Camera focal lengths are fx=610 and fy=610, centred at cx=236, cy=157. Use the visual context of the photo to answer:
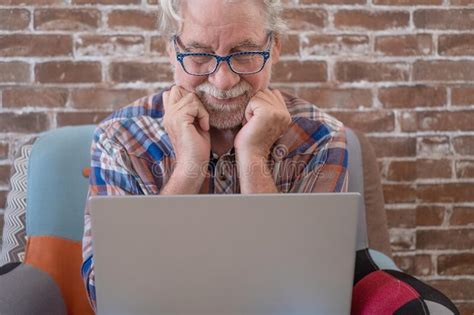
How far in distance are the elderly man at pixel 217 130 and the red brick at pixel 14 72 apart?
0.53 meters

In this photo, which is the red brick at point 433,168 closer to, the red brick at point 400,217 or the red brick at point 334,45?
the red brick at point 400,217

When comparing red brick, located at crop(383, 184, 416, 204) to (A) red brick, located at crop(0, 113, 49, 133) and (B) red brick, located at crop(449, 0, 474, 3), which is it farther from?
(A) red brick, located at crop(0, 113, 49, 133)

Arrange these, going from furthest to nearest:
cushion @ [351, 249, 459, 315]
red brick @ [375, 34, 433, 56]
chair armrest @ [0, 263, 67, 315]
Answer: red brick @ [375, 34, 433, 56], chair armrest @ [0, 263, 67, 315], cushion @ [351, 249, 459, 315]

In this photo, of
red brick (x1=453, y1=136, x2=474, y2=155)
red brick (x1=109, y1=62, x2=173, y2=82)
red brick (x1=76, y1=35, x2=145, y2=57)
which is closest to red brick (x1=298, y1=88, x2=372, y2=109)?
red brick (x1=453, y1=136, x2=474, y2=155)

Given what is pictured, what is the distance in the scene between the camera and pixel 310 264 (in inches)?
39.2

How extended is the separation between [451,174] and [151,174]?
1.13 metres

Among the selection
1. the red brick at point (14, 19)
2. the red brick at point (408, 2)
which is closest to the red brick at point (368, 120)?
the red brick at point (408, 2)

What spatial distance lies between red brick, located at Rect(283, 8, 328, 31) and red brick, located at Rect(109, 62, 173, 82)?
1.38ft

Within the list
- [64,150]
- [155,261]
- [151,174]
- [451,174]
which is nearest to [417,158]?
[451,174]

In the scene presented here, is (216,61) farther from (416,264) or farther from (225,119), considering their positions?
(416,264)

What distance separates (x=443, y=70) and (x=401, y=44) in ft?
0.57

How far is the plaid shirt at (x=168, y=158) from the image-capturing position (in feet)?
4.71

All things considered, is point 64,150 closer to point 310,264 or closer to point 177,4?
point 177,4

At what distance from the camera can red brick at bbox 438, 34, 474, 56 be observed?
203 cm
